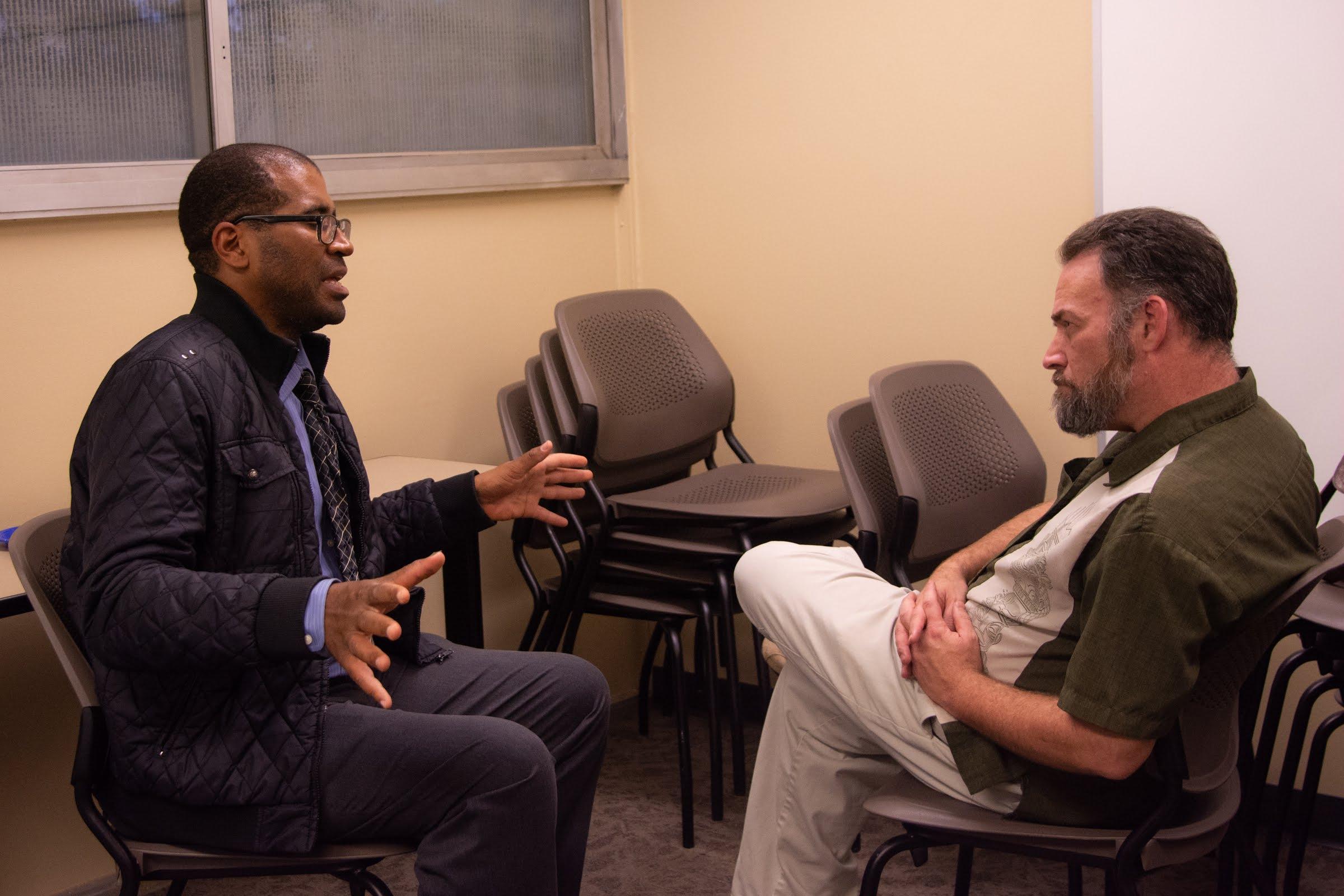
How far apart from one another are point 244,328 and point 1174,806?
139 cm

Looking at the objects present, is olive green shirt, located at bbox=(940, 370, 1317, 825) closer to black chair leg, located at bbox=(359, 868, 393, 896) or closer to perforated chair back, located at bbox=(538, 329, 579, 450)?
black chair leg, located at bbox=(359, 868, 393, 896)

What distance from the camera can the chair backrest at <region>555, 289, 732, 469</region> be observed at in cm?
295

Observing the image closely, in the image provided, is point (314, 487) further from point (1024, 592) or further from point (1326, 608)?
point (1326, 608)

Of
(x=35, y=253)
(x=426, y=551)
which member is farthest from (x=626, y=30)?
(x=426, y=551)

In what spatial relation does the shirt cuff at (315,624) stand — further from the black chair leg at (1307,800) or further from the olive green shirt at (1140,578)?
the black chair leg at (1307,800)

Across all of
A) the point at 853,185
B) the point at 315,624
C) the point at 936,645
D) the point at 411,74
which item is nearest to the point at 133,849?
the point at 315,624

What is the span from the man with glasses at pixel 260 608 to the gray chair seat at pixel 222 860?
20 millimetres

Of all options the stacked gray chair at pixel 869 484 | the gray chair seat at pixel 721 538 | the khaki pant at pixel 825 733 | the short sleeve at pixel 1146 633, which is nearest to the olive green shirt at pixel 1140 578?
the short sleeve at pixel 1146 633

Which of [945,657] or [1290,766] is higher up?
[945,657]

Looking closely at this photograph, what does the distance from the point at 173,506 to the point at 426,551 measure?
0.58m

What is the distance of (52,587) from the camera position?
69.8 inches

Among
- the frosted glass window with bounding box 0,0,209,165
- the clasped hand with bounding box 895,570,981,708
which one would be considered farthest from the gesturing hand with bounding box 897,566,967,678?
the frosted glass window with bounding box 0,0,209,165

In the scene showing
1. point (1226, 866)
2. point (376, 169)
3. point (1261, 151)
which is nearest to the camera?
point (1226, 866)

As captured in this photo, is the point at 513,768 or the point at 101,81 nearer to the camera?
the point at 513,768
